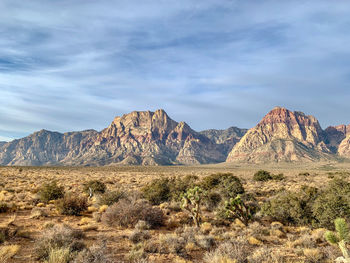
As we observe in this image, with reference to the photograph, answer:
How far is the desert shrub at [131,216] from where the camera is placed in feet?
39.0

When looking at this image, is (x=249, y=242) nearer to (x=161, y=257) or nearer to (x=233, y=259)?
(x=233, y=259)

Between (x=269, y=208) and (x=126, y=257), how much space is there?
1160 cm

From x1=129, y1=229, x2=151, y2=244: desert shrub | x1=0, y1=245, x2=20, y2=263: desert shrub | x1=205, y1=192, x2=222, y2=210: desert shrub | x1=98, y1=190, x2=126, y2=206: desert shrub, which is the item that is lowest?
x1=205, y1=192, x2=222, y2=210: desert shrub

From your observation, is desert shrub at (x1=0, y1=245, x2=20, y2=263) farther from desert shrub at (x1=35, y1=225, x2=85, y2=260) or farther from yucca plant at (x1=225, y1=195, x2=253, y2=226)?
yucca plant at (x1=225, y1=195, x2=253, y2=226)

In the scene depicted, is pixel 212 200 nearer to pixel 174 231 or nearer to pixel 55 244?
pixel 174 231

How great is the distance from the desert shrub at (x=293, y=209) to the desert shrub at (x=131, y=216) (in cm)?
779

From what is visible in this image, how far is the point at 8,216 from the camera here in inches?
510

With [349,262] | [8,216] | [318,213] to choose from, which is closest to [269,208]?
[318,213]

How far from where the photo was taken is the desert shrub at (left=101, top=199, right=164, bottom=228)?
11875mm

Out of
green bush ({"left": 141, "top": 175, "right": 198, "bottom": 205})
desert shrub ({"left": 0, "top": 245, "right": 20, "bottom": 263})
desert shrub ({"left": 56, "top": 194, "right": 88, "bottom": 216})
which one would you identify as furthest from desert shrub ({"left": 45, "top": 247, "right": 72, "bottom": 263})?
green bush ({"left": 141, "top": 175, "right": 198, "bottom": 205})

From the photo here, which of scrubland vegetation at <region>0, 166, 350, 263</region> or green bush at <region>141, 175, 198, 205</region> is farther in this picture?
green bush at <region>141, 175, 198, 205</region>

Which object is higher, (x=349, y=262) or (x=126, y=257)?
(x=349, y=262)

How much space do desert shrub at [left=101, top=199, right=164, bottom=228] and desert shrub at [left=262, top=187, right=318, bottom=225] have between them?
779 cm

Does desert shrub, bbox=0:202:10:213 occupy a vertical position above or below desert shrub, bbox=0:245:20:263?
below
